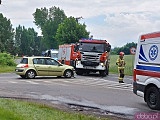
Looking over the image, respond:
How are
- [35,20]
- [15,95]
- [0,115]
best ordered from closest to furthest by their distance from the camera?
1. [0,115]
2. [15,95]
3. [35,20]

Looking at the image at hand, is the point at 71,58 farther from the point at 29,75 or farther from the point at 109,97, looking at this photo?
the point at 109,97

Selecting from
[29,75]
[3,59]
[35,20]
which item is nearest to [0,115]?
[29,75]

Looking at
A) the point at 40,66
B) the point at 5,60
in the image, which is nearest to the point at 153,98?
the point at 40,66

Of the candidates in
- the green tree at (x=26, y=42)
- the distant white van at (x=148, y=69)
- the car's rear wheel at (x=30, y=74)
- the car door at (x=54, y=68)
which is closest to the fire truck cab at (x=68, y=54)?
the car door at (x=54, y=68)

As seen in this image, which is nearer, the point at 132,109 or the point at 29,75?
the point at 132,109

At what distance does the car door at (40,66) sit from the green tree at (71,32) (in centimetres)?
4293

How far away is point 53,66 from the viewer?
23531mm

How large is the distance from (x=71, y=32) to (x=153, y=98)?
56042 mm

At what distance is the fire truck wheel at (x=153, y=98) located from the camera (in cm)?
1082

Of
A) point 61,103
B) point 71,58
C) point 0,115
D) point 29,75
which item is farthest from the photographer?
point 71,58

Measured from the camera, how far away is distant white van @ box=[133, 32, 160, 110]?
1083 centimetres

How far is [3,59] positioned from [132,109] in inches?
1290

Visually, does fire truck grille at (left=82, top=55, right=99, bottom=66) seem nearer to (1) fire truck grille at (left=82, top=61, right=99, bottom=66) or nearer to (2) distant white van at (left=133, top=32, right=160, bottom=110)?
(1) fire truck grille at (left=82, top=61, right=99, bottom=66)

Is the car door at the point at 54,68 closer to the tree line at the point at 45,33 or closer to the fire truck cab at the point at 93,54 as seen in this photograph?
the fire truck cab at the point at 93,54
